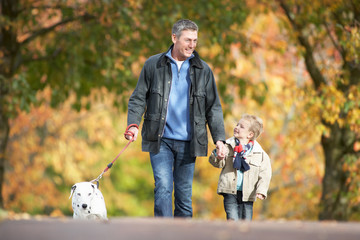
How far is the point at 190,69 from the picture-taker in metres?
6.20

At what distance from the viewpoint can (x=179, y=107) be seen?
616 centimetres

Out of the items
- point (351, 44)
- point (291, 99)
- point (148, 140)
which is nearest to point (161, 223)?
point (148, 140)

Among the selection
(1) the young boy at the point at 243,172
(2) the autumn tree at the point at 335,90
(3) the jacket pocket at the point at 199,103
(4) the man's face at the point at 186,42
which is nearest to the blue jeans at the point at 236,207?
(1) the young boy at the point at 243,172

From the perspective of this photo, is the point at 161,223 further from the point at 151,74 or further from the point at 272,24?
the point at 272,24

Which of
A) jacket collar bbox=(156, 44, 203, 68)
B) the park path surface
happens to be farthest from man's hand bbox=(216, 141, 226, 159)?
the park path surface

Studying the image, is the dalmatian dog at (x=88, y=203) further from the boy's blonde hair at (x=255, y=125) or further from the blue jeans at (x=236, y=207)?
the boy's blonde hair at (x=255, y=125)

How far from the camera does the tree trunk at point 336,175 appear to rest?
37.5 ft

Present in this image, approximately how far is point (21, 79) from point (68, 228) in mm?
7339

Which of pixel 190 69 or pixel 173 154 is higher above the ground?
pixel 190 69

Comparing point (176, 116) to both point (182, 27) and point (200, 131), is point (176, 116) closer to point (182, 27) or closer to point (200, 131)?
point (200, 131)

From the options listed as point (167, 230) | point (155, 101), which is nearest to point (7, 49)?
point (155, 101)

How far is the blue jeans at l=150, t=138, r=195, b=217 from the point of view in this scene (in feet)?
19.7

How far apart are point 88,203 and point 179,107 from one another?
1240 millimetres

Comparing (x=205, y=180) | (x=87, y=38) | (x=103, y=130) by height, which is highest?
(x=87, y=38)
